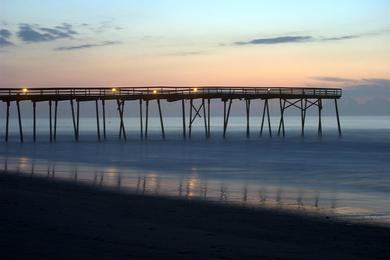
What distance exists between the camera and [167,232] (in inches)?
378

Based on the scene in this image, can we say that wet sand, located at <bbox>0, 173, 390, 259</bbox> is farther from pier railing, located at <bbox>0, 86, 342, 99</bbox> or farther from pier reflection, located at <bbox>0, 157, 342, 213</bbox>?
pier railing, located at <bbox>0, 86, 342, 99</bbox>

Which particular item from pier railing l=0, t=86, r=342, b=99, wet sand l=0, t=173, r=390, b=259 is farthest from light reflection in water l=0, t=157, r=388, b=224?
pier railing l=0, t=86, r=342, b=99

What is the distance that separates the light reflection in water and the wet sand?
1503 millimetres

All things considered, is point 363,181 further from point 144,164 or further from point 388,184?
point 144,164

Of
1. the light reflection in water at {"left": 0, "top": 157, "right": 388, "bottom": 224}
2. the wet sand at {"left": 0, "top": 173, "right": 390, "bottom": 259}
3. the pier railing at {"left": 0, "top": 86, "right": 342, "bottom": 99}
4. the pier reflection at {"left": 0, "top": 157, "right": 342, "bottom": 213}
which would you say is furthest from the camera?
the pier railing at {"left": 0, "top": 86, "right": 342, "bottom": 99}

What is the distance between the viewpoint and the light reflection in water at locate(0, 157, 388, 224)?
14573 millimetres

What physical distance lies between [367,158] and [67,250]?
2910 centimetres

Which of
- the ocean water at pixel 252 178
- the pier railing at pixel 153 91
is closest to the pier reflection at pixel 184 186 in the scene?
the ocean water at pixel 252 178

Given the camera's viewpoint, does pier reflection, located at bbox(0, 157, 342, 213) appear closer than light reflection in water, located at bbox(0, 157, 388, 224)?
No

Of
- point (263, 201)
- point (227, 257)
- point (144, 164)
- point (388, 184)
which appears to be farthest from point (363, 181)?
point (227, 257)

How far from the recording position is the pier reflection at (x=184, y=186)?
14883 mm

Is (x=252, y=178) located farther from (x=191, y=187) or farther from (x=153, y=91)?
(x=153, y=91)

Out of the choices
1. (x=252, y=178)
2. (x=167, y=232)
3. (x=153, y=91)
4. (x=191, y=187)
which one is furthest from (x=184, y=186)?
(x=153, y=91)

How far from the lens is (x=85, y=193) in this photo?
605 inches
